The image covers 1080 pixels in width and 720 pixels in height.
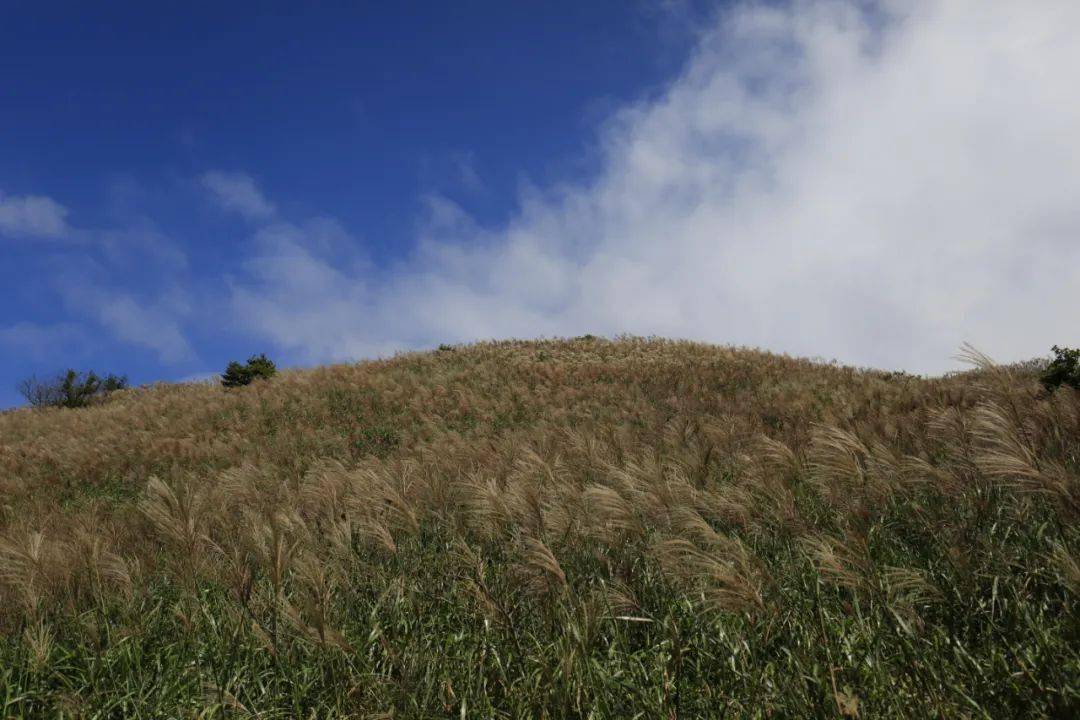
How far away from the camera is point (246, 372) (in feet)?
99.2

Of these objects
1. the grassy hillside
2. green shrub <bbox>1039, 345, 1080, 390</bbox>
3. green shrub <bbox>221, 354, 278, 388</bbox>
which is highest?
green shrub <bbox>221, 354, 278, 388</bbox>

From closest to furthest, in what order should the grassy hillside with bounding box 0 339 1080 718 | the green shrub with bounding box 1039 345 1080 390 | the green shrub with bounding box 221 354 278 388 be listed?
the grassy hillside with bounding box 0 339 1080 718 < the green shrub with bounding box 1039 345 1080 390 < the green shrub with bounding box 221 354 278 388

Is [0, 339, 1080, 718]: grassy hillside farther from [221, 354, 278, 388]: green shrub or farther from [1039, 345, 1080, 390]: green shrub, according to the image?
[221, 354, 278, 388]: green shrub

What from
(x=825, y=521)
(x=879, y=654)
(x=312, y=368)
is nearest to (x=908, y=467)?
(x=825, y=521)

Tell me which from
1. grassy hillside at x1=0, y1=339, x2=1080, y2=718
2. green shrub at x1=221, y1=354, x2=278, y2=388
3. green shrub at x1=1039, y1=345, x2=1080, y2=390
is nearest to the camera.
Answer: grassy hillside at x1=0, y1=339, x2=1080, y2=718

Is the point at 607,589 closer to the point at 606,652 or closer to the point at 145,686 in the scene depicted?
the point at 606,652

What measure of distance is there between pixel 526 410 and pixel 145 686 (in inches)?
640

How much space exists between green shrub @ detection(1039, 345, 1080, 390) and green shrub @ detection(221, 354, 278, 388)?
29.3 m

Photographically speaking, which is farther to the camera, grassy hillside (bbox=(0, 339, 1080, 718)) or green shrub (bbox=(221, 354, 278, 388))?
green shrub (bbox=(221, 354, 278, 388))

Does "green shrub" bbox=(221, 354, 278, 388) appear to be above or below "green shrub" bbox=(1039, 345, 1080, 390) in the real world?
above

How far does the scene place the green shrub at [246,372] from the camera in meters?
30.1

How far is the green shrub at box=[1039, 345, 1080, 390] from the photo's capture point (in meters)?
13.2

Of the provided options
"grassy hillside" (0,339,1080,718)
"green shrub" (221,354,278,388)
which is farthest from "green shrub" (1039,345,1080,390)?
"green shrub" (221,354,278,388)

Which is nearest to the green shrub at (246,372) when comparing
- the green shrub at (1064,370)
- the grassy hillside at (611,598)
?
the grassy hillside at (611,598)
